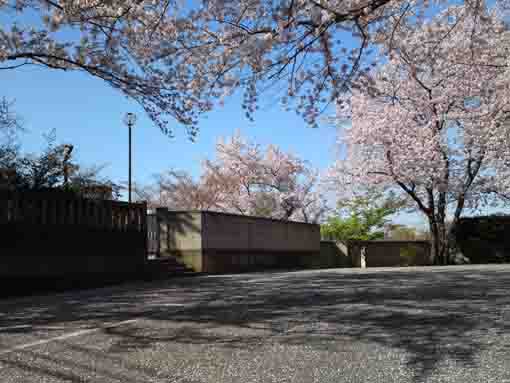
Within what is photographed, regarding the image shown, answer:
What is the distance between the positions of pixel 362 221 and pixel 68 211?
24.2 metres

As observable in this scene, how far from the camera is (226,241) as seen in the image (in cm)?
1642

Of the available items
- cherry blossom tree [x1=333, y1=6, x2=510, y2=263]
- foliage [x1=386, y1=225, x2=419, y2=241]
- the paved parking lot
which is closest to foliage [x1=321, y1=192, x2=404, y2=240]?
foliage [x1=386, y1=225, x2=419, y2=241]

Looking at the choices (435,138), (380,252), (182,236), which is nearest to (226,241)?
(182,236)

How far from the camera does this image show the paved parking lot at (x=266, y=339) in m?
3.73

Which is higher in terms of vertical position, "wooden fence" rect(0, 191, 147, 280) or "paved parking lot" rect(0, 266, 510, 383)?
"wooden fence" rect(0, 191, 147, 280)

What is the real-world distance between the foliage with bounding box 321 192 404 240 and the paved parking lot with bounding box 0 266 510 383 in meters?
24.7

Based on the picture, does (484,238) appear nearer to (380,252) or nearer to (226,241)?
(380,252)

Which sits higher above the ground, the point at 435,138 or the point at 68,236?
the point at 435,138

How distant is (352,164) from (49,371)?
72.6 ft

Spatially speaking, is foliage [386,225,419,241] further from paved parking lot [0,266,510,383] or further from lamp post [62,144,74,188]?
paved parking lot [0,266,510,383]

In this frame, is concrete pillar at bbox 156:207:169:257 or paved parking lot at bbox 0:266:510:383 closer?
paved parking lot at bbox 0:266:510:383

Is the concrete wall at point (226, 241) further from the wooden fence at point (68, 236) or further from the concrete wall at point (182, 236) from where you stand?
the wooden fence at point (68, 236)

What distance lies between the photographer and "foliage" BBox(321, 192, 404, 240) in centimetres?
3191

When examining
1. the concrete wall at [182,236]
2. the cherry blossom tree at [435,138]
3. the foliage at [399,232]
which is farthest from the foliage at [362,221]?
the concrete wall at [182,236]
